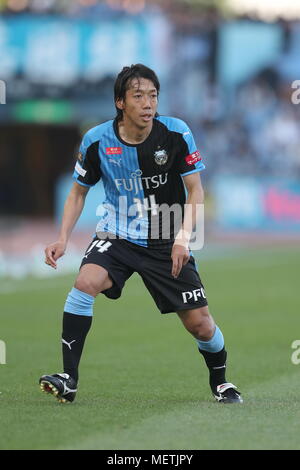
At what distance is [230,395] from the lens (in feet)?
23.1

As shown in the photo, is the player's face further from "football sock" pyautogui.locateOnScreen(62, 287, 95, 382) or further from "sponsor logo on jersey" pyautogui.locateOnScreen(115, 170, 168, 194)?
"football sock" pyautogui.locateOnScreen(62, 287, 95, 382)

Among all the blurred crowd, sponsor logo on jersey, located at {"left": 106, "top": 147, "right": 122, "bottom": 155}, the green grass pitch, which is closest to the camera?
the green grass pitch

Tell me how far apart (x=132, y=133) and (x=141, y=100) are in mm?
294

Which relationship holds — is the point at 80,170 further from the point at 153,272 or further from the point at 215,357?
the point at 215,357

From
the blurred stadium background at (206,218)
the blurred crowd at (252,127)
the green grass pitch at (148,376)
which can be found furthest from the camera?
the blurred crowd at (252,127)

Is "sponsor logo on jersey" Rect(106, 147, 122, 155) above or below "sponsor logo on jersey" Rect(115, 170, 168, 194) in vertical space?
above

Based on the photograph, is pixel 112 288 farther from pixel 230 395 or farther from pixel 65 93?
pixel 65 93

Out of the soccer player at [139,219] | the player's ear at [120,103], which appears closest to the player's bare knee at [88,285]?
the soccer player at [139,219]

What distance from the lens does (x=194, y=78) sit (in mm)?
31344

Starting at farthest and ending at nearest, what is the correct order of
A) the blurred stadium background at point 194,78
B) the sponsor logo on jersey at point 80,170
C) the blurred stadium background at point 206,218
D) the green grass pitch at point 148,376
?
the blurred stadium background at point 194,78, the sponsor logo on jersey at point 80,170, the blurred stadium background at point 206,218, the green grass pitch at point 148,376

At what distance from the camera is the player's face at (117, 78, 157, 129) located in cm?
678

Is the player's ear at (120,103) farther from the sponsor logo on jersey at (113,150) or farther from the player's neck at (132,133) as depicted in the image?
the sponsor logo on jersey at (113,150)

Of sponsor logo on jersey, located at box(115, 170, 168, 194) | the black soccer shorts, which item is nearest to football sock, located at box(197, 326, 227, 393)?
the black soccer shorts

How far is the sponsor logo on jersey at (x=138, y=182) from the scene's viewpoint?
7.01 m
